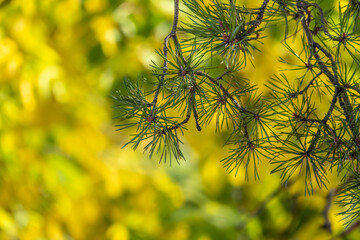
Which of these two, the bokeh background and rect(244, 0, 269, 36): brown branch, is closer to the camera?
rect(244, 0, 269, 36): brown branch

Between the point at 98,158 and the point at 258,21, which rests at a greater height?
the point at 98,158

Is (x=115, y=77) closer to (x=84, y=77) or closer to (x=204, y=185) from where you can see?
(x=84, y=77)

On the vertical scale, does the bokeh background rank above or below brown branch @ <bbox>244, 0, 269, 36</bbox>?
above

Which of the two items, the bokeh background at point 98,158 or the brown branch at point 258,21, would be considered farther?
the bokeh background at point 98,158

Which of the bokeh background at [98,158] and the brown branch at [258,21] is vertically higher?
the bokeh background at [98,158]

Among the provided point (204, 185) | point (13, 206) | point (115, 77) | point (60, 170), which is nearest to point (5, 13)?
point (115, 77)

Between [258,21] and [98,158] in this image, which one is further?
[98,158]

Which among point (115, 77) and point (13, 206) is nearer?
point (115, 77)

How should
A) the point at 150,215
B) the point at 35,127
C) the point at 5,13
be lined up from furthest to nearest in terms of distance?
the point at 150,215 < the point at 35,127 < the point at 5,13
